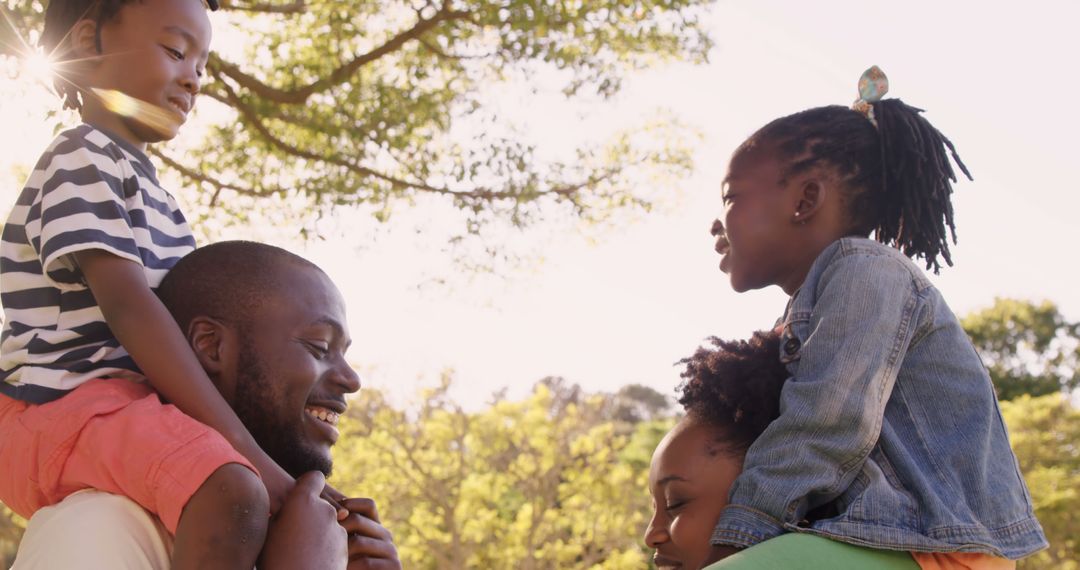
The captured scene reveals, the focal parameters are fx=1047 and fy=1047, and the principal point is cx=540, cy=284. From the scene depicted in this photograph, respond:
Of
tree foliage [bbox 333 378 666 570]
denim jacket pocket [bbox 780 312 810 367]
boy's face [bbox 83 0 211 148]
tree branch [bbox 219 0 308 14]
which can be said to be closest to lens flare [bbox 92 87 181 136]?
boy's face [bbox 83 0 211 148]

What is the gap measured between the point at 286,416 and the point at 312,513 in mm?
302

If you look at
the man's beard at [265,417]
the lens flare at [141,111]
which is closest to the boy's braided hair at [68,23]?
the lens flare at [141,111]

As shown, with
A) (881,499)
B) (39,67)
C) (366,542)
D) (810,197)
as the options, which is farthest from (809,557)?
(39,67)

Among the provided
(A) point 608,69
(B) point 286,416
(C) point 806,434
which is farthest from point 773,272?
(A) point 608,69

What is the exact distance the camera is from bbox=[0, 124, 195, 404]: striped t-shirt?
81.7 inches

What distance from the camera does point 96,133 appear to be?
7.41ft

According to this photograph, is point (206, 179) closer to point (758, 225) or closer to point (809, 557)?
point (758, 225)

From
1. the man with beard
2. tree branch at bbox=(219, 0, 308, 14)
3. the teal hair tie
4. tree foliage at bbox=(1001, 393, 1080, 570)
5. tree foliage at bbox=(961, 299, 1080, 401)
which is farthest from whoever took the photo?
tree foliage at bbox=(961, 299, 1080, 401)

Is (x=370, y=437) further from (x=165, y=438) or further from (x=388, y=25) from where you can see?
(x=165, y=438)

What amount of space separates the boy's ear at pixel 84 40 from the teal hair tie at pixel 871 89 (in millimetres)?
1985

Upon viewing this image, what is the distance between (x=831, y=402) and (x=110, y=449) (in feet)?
4.67

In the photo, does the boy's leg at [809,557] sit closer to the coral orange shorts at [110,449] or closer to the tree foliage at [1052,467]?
the coral orange shorts at [110,449]

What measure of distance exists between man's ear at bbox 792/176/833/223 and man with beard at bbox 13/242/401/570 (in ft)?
3.89

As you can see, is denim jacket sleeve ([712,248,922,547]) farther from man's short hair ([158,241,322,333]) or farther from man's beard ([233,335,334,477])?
man's short hair ([158,241,322,333])
